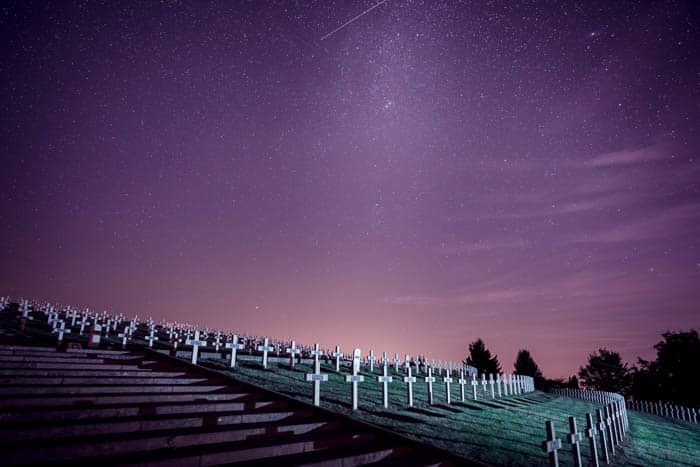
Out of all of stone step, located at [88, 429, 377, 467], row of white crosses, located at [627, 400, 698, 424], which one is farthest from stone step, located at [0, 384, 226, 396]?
row of white crosses, located at [627, 400, 698, 424]

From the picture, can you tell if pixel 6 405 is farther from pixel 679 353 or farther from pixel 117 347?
pixel 679 353

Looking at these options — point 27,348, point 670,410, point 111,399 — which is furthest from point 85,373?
point 670,410

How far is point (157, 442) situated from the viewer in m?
5.43

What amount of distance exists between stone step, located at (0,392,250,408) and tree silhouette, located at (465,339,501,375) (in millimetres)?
73366

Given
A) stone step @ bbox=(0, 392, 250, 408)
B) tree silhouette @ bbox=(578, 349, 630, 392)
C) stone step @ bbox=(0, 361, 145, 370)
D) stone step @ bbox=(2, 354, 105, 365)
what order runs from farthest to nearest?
tree silhouette @ bbox=(578, 349, 630, 392) → stone step @ bbox=(2, 354, 105, 365) → stone step @ bbox=(0, 361, 145, 370) → stone step @ bbox=(0, 392, 250, 408)

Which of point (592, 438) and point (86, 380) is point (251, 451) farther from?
point (592, 438)

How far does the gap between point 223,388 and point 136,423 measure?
3.00m

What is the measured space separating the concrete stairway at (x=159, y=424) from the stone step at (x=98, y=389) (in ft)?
0.06

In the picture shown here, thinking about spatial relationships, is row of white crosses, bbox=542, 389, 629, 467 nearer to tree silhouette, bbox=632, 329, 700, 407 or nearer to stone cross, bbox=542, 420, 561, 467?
stone cross, bbox=542, 420, 561, 467

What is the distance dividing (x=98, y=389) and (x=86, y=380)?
34.5 inches

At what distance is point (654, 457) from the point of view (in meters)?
11.4

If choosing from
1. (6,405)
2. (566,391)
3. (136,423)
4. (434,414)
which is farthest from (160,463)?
(566,391)

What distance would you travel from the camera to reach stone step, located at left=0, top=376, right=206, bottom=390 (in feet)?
23.9

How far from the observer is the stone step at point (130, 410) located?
5.53 meters
